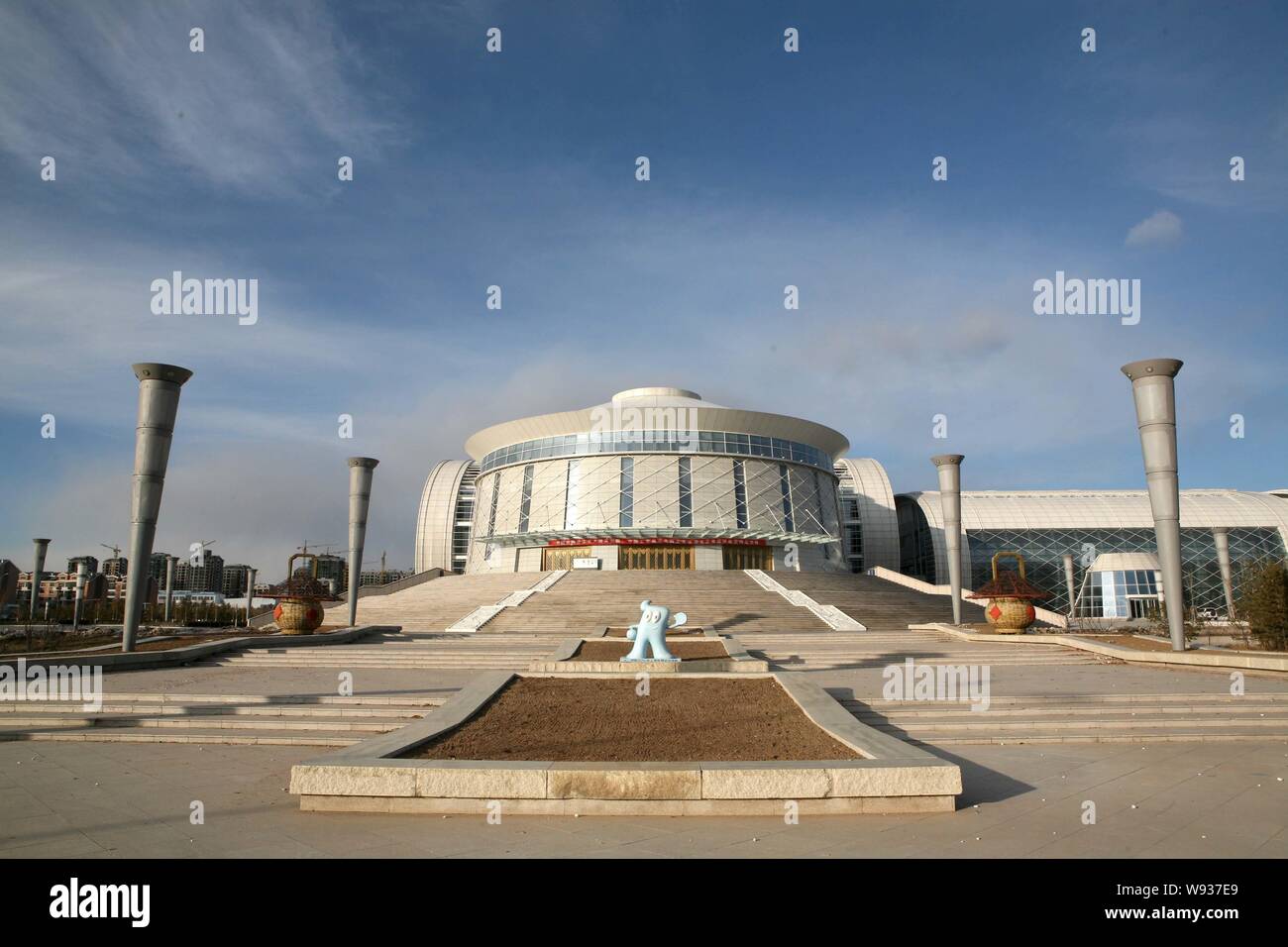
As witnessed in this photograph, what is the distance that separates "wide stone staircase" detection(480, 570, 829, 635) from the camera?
26141 mm

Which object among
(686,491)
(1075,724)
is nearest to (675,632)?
(1075,724)

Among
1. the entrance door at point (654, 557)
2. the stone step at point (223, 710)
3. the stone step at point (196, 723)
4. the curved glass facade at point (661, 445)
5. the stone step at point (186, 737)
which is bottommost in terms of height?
the stone step at point (186, 737)

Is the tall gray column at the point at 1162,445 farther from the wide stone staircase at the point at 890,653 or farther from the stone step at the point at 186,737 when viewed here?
the stone step at the point at 186,737

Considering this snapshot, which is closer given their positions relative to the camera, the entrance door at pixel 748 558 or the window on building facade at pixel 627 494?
the window on building facade at pixel 627 494

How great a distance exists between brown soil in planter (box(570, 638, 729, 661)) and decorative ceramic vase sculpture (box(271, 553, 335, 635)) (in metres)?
8.05

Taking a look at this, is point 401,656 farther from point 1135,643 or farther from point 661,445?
point 661,445

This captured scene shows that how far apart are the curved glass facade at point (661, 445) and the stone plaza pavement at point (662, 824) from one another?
38.1m

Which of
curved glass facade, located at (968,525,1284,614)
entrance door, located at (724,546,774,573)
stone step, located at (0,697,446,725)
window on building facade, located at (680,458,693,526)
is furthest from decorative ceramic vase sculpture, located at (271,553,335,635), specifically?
curved glass facade, located at (968,525,1284,614)

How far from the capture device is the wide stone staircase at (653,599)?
2614cm

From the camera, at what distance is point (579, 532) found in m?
44.2

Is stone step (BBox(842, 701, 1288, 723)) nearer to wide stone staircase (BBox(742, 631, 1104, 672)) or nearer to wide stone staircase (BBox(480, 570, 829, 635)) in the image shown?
wide stone staircase (BBox(742, 631, 1104, 672))

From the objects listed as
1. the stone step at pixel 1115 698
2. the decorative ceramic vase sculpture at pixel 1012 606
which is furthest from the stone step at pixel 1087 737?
the decorative ceramic vase sculpture at pixel 1012 606
